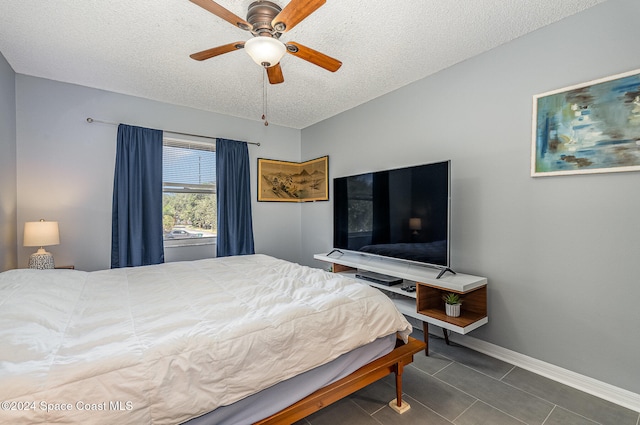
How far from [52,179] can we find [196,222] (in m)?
1.49

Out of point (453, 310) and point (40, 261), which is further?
point (40, 261)

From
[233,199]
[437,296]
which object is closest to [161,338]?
[437,296]

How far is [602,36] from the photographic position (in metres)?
1.88

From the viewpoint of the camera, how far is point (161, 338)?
3.87 ft

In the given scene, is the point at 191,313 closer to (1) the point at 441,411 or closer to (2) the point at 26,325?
(2) the point at 26,325

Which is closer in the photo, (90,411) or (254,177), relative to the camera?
(90,411)

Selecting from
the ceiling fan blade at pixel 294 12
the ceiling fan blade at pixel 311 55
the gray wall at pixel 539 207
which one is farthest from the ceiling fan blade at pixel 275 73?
the gray wall at pixel 539 207

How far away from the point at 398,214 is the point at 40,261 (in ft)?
11.1

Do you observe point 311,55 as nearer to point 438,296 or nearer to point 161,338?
point 161,338

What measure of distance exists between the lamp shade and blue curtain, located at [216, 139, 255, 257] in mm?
1637

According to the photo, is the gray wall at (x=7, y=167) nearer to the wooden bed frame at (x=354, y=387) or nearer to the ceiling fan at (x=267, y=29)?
the ceiling fan at (x=267, y=29)

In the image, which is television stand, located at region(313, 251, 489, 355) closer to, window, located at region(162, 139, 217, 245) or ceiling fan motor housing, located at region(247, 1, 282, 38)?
ceiling fan motor housing, located at region(247, 1, 282, 38)

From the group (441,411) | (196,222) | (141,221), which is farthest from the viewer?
(196,222)

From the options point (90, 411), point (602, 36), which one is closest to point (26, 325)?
point (90, 411)
